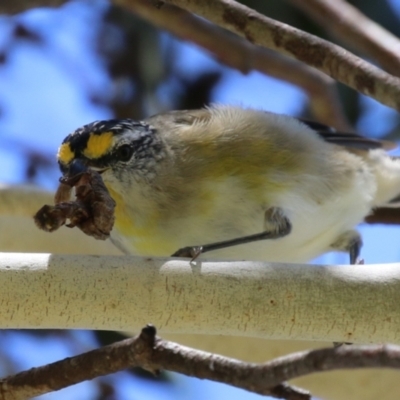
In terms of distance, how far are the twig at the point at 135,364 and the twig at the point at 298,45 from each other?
0.73 metres

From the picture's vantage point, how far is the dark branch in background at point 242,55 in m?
2.54

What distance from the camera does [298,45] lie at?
68.4 inches

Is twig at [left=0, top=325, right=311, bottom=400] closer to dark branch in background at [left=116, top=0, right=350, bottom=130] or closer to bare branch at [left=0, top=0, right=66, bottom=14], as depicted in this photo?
bare branch at [left=0, top=0, right=66, bottom=14]

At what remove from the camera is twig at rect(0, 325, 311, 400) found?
128cm

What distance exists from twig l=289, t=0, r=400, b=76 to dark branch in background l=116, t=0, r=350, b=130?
0.40m

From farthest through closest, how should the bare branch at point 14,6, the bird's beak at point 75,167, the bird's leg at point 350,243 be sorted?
the bird's leg at point 350,243 → the bare branch at point 14,6 → the bird's beak at point 75,167

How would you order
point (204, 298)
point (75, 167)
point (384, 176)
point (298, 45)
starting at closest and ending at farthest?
point (204, 298) → point (298, 45) → point (75, 167) → point (384, 176)

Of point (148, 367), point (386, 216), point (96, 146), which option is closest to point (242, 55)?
point (386, 216)

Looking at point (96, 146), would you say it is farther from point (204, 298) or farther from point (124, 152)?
point (204, 298)

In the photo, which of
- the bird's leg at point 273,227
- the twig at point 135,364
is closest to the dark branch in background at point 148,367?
the twig at point 135,364

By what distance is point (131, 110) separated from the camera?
3.44 metres

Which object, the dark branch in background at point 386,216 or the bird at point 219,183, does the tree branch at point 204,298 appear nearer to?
the bird at point 219,183

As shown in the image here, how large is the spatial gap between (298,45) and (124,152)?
23.2 inches

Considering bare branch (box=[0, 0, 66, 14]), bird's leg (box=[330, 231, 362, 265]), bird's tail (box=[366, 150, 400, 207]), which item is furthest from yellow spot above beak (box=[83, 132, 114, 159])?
bird's tail (box=[366, 150, 400, 207])
